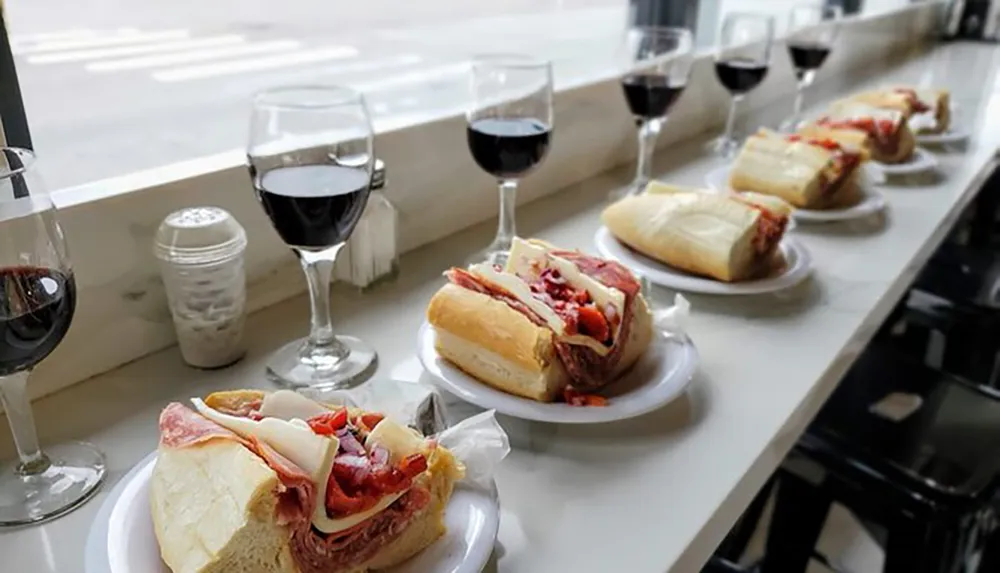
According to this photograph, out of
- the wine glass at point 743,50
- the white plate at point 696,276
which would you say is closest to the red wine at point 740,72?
the wine glass at point 743,50

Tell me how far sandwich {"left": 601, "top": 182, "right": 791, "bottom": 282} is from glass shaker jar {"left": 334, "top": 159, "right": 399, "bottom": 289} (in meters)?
0.27

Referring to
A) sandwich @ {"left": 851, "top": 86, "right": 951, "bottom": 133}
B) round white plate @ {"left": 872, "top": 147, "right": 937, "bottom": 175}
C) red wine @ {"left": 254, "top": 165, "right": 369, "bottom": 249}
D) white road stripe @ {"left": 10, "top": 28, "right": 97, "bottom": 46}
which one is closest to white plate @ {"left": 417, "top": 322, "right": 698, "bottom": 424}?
red wine @ {"left": 254, "top": 165, "right": 369, "bottom": 249}

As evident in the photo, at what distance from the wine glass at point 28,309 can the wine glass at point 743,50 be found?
1185 millimetres

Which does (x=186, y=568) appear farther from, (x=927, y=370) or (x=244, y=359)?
(x=927, y=370)

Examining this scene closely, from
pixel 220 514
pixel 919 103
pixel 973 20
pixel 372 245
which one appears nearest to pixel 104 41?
pixel 372 245

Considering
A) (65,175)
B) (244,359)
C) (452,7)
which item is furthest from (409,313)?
(452,7)

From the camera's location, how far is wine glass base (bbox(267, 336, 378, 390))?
740 millimetres

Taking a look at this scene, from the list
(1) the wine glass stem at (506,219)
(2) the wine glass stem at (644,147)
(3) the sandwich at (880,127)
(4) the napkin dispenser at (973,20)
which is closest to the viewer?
(1) the wine glass stem at (506,219)

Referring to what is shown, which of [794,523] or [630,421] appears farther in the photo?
[794,523]

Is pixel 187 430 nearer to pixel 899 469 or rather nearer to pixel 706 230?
pixel 706 230

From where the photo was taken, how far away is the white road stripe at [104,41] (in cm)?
92

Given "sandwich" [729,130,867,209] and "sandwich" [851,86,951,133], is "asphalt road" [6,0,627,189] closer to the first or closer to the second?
"sandwich" [729,130,867,209]

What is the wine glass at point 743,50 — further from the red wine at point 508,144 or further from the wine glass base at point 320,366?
the wine glass base at point 320,366

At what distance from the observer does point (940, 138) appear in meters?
1.63
